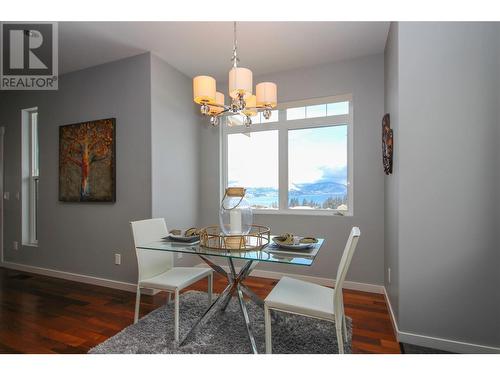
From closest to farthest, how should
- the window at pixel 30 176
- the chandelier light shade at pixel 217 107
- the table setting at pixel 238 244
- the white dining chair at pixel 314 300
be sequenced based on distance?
the white dining chair at pixel 314 300
the table setting at pixel 238 244
the chandelier light shade at pixel 217 107
the window at pixel 30 176

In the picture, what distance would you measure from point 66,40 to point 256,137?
231cm

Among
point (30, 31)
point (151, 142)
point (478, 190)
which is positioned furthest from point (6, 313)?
point (478, 190)

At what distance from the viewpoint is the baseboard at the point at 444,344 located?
1699 mm

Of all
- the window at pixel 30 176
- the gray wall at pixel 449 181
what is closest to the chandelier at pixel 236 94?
the gray wall at pixel 449 181

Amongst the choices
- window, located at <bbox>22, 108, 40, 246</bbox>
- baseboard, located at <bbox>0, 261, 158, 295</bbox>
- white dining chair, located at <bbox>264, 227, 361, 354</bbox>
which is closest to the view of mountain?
white dining chair, located at <bbox>264, 227, 361, 354</bbox>

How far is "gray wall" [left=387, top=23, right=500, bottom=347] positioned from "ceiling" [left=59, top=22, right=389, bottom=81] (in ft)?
2.56

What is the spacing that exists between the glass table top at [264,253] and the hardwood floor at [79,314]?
0.82 meters

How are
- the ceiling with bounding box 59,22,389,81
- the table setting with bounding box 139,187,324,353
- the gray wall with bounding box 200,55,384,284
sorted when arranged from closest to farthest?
the table setting with bounding box 139,187,324,353 < the ceiling with bounding box 59,22,389,81 < the gray wall with bounding box 200,55,384,284

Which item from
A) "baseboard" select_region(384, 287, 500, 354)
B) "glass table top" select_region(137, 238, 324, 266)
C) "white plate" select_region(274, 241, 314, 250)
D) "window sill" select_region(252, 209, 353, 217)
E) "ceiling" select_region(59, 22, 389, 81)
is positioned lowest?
"baseboard" select_region(384, 287, 500, 354)

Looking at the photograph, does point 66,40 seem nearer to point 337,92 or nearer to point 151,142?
point 151,142

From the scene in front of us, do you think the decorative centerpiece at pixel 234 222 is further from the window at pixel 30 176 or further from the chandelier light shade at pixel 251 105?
the window at pixel 30 176

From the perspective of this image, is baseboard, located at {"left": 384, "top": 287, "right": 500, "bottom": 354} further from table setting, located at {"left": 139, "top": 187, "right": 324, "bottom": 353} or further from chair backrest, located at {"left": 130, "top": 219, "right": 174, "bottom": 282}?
chair backrest, located at {"left": 130, "top": 219, "right": 174, "bottom": 282}

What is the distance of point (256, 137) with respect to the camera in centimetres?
353

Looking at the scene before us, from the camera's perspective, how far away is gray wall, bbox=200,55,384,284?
284cm
